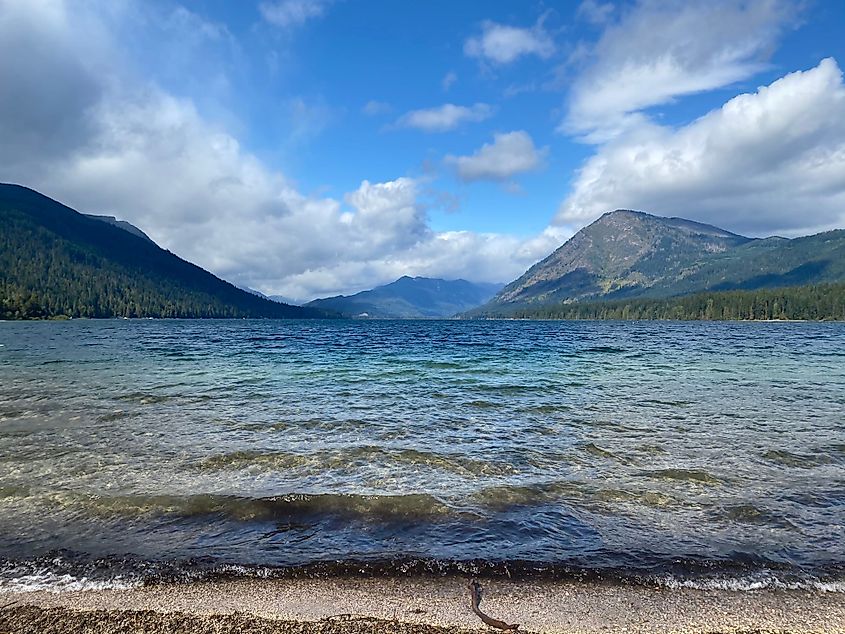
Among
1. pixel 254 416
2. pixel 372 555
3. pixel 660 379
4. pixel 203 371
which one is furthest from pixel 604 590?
pixel 203 371

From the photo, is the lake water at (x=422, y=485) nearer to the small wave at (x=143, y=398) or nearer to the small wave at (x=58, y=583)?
the small wave at (x=58, y=583)

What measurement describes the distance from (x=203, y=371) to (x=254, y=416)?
18772 mm

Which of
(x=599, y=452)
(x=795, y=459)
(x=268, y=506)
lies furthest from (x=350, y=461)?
(x=795, y=459)

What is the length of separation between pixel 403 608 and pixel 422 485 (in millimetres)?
5607

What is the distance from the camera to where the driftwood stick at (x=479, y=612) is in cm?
646

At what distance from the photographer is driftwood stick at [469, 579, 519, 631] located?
6461 mm

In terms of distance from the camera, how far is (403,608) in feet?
23.0

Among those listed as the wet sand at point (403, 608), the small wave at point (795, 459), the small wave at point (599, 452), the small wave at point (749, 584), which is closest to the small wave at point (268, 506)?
the wet sand at point (403, 608)

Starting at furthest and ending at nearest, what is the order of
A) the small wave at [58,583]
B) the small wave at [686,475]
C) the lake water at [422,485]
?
the small wave at [686,475], the lake water at [422,485], the small wave at [58,583]

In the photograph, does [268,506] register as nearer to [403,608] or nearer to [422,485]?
[422,485]

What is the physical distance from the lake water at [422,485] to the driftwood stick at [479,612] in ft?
2.17

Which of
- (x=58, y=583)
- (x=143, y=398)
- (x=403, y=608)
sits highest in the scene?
(x=403, y=608)

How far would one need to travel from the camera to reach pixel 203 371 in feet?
121

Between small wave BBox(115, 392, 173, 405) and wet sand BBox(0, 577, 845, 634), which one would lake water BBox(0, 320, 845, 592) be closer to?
small wave BBox(115, 392, 173, 405)
